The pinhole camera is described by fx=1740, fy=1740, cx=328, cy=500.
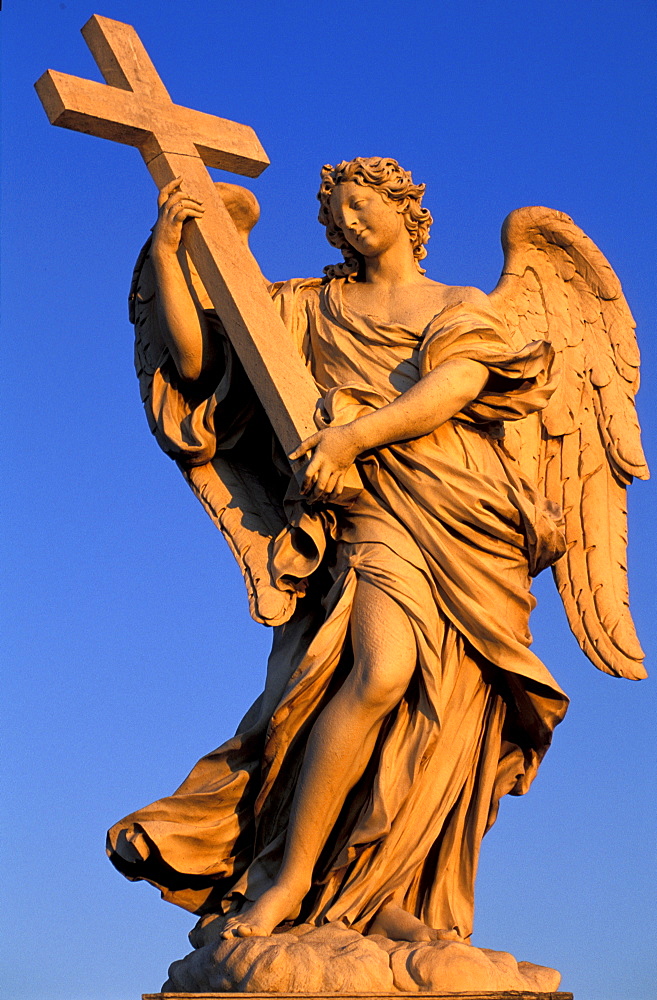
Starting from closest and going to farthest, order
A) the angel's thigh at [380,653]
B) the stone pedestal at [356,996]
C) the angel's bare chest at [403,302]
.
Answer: the stone pedestal at [356,996]
the angel's thigh at [380,653]
the angel's bare chest at [403,302]

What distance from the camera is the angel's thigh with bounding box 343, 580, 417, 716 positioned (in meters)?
6.32

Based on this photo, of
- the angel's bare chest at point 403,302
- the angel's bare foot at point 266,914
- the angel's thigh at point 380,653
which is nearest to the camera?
the angel's bare foot at point 266,914

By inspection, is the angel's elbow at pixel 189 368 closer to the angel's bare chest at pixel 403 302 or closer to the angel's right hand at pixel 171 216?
the angel's right hand at pixel 171 216

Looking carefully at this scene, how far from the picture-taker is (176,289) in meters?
7.00

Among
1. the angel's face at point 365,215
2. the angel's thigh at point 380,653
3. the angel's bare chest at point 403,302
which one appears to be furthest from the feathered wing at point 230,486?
the angel's bare chest at point 403,302

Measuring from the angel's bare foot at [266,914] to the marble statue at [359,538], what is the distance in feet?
0.04

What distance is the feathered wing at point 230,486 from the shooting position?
6.76m

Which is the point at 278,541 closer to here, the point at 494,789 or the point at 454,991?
the point at 494,789

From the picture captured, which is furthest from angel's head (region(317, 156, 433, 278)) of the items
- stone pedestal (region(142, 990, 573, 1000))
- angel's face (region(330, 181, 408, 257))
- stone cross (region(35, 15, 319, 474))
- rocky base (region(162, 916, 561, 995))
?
stone pedestal (region(142, 990, 573, 1000))

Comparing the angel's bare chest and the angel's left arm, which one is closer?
→ the angel's left arm

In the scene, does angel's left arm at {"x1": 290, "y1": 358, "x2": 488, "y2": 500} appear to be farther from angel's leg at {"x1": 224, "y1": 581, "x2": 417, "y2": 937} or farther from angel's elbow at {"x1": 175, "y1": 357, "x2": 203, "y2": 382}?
angel's elbow at {"x1": 175, "y1": 357, "x2": 203, "y2": 382}

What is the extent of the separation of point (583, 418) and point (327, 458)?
1.54 meters

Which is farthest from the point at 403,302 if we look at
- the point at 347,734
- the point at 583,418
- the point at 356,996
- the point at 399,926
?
the point at 356,996

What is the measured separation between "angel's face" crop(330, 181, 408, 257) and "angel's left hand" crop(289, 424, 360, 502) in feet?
3.39
